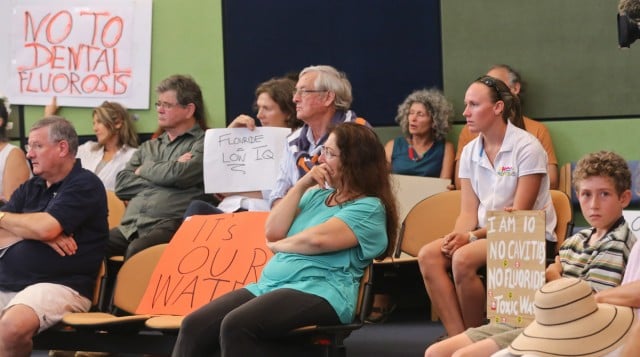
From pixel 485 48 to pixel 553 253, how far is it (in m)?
2.21

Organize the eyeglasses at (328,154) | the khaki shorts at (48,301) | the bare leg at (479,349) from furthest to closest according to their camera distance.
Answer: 1. the khaki shorts at (48,301)
2. the eyeglasses at (328,154)
3. the bare leg at (479,349)

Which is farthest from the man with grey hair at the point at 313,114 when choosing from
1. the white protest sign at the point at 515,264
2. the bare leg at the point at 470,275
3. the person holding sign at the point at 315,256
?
the white protest sign at the point at 515,264

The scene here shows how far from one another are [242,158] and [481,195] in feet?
5.03

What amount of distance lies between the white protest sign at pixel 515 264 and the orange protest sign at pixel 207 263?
1.38 meters

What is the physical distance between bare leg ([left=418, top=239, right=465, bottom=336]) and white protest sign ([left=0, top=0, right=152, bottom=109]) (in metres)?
3.17

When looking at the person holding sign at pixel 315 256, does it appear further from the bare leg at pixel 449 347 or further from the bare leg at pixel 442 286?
the bare leg at pixel 449 347

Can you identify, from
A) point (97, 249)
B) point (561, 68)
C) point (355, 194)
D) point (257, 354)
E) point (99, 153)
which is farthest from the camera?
point (99, 153)

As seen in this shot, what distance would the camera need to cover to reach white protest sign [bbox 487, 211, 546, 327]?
366 cm

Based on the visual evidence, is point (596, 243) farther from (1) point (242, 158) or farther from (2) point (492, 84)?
(1) point (242, 158)

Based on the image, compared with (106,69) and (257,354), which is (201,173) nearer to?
(106,69)

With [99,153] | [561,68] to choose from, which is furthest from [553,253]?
[99,153]

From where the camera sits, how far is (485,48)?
6684mm

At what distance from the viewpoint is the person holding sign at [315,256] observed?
163 inches

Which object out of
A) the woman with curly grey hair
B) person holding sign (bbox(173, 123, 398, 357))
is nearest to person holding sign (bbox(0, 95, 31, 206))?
the woman with curly grey hair
